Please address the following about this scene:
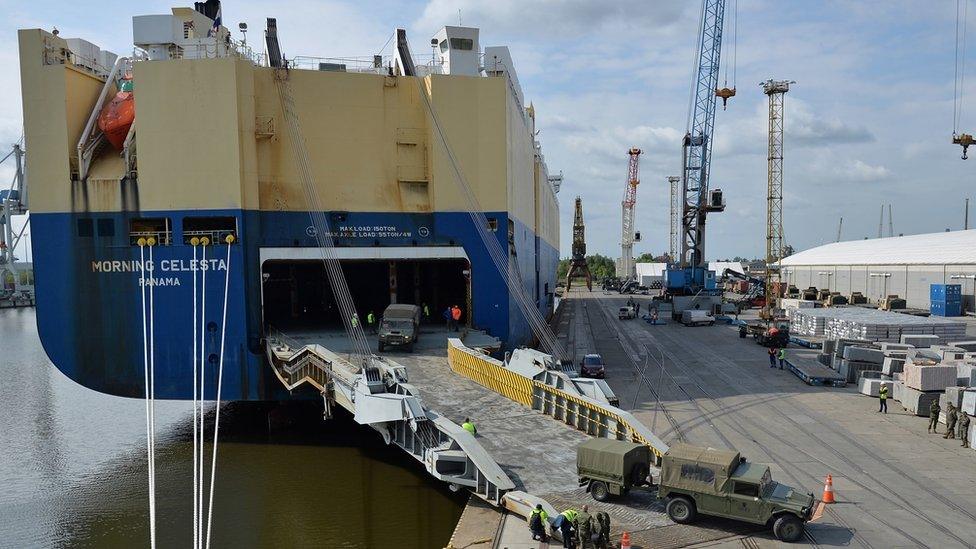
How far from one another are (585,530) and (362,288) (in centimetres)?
2928

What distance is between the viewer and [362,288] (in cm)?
4072

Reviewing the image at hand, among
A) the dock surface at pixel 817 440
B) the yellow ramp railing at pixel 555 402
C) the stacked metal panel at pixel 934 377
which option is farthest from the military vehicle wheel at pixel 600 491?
the stacked metal panel at pixel 934 377

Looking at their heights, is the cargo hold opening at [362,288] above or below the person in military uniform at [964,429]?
above

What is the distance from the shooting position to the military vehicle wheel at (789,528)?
14.1 m

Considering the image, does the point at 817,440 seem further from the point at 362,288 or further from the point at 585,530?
the point at 362,288

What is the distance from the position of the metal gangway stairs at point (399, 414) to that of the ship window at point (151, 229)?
6.86m

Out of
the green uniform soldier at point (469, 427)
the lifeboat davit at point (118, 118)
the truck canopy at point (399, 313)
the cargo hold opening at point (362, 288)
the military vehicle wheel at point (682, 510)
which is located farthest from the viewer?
the cargo hold opening at point (362, 288)

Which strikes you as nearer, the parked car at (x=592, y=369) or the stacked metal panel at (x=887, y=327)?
the parked car at (x=592, y=369)

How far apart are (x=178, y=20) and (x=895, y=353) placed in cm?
3664

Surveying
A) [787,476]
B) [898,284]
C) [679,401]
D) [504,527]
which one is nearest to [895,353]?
[679,401]

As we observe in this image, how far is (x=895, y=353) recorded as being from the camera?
3272 centimetres

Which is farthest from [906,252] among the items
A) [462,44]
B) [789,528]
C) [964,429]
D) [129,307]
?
[129,307]

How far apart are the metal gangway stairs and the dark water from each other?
2.13 meters

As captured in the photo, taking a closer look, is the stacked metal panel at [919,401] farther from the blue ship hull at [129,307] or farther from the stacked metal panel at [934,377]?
the blue ship hull at [129,307]
